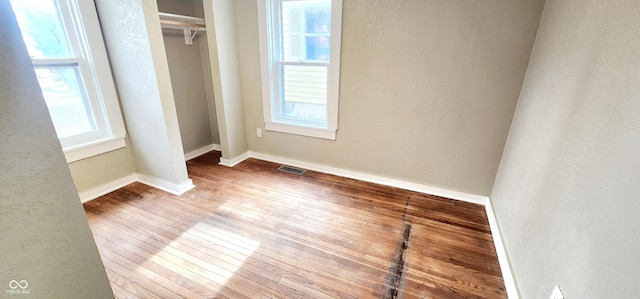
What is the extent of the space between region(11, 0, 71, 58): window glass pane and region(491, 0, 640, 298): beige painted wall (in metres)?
3.52

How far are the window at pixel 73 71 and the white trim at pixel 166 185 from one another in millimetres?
426

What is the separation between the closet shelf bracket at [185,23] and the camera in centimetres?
247

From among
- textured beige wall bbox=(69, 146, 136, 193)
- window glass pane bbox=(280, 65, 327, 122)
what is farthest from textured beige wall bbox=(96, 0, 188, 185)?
window glass pane bbox=(280, 65, 327, 122)

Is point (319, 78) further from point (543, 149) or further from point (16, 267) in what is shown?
point (16, 267)

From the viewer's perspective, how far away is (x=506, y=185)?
2031 mm

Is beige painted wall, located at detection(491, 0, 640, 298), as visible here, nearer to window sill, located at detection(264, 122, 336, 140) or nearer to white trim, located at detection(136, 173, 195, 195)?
window sill, located at detection(264, 122, 336, 140)

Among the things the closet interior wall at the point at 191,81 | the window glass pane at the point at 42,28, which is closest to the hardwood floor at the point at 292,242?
the closet interior wall at the point at 191,81

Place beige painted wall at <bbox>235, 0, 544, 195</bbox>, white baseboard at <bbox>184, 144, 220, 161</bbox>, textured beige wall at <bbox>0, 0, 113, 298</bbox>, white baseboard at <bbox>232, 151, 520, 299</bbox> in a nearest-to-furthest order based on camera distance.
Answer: textured beige wall at <bbox>0, 0, 113, 298</bbox> < white baseboard at <bbox>232, 151, 520, 299</bbox> < beige painted wall at <bbox>235, 0, 544, 195</bbox> < white baseboard at <bbox>184, 144, 220, 161</bbox>

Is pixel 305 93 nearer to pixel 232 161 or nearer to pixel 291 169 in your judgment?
pixel 291 169

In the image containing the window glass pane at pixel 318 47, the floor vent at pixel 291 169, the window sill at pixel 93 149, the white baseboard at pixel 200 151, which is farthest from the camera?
the white baseboard at pixel 200 151

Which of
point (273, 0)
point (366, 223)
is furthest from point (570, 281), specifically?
point (273, 0)

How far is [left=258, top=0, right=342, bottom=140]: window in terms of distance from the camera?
2621 mm

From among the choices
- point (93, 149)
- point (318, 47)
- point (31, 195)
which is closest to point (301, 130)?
point (318, 47)

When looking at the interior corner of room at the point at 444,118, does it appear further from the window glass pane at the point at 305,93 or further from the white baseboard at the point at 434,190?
the window glass pane at the point at 305,93
